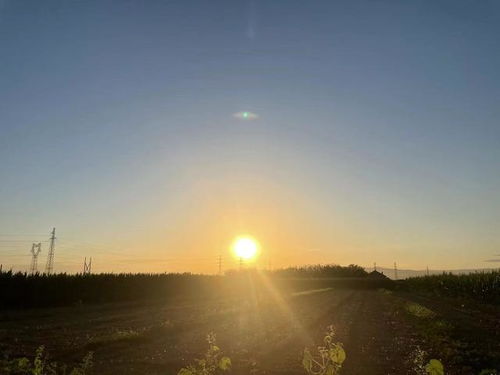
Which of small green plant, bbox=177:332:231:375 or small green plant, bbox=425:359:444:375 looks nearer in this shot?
small green plant, bbox=425:359:444:375

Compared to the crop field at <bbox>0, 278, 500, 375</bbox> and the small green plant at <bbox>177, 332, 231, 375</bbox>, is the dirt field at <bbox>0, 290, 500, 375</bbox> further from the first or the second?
the small green plant at <bbox>177, 332, 231, 375</bbox>

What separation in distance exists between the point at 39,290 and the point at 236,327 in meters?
26.3

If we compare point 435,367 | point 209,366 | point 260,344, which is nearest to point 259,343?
point 260,344

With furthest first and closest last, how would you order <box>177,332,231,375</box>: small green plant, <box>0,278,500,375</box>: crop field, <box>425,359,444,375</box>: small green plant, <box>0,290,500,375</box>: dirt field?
1. <box>0,290,500,375</box>: dirt field
2. <box>0,278,500,375</box>: crop field
3. <box>177,332,231,375</box>: small green plant
4. <box>425,359,444,375</box>: small green plant

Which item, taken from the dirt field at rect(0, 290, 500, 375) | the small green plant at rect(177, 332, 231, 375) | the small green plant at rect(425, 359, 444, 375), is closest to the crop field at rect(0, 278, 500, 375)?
the dirt field at rect(0, 290, 500, 375)

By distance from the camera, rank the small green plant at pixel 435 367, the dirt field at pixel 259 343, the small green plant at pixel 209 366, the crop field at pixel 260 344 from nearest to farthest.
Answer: the small green plant at pixel 435 367 → the small green plant at pixel 209 366 → the crop field at pixel 260 344 → the dirt field at pixel 259 343

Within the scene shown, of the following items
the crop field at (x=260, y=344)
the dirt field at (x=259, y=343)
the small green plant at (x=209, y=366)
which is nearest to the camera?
the small green plant at (x=209, y=366)

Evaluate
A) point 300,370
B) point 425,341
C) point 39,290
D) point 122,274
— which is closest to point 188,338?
point 300,370

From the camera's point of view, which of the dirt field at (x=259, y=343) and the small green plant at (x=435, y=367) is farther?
the dirt field at (x=259, y=343)

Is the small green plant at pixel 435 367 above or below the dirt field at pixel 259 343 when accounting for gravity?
above

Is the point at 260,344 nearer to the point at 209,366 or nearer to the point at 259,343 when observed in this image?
the point at 259,343

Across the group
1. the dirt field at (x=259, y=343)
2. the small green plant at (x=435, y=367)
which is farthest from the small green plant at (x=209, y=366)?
the small green plant at (x=435, y=367)

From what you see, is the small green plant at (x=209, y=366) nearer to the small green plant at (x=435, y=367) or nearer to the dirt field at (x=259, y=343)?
the dirt field at (x=259, y=343)

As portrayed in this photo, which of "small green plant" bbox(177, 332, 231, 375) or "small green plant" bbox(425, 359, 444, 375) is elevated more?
"small green plant" bbox(425, 359, 444, 375)
